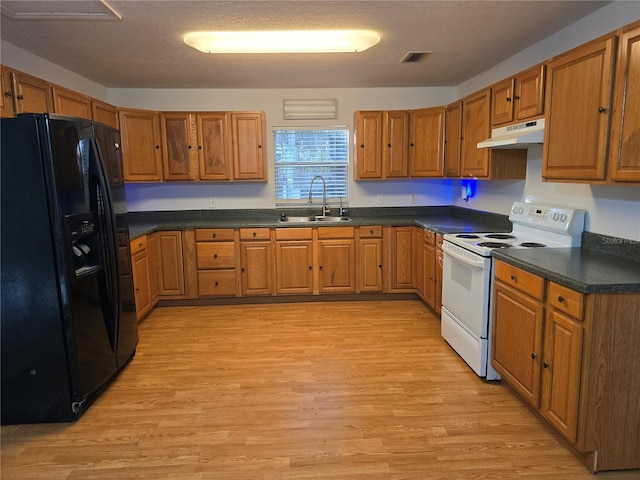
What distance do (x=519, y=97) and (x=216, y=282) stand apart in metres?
3.33

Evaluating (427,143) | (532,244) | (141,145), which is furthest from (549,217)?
(141,145)

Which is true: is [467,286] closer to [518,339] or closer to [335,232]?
[518,339]

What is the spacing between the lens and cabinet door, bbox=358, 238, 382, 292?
4.48 m

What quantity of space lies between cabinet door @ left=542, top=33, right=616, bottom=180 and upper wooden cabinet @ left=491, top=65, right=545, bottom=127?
0.13 m

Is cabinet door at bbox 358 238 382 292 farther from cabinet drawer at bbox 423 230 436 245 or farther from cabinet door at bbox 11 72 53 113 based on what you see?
cabinet door at bbox 11 72 53 113

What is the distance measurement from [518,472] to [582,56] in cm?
221

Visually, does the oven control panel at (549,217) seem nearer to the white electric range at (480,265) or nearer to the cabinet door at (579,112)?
the white electric range at (480,265)

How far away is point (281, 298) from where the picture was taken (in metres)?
4.62

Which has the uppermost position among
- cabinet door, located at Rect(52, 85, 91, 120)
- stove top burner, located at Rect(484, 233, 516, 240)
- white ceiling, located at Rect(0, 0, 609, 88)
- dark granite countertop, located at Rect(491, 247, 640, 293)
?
white ceiling, located at Rect(0, 0, 609, 88)

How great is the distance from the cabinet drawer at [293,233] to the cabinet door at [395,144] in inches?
43.2

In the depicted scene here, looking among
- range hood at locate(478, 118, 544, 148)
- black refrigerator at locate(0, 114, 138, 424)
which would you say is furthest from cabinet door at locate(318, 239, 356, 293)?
black refrigerator at locate(0, 114, 138, 424)

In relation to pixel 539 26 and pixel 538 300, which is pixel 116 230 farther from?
pixel 539 26

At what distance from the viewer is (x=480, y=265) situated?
274 centimetres

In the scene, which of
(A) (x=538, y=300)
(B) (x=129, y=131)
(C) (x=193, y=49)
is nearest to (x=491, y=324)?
(A) (x=538, y=300)
